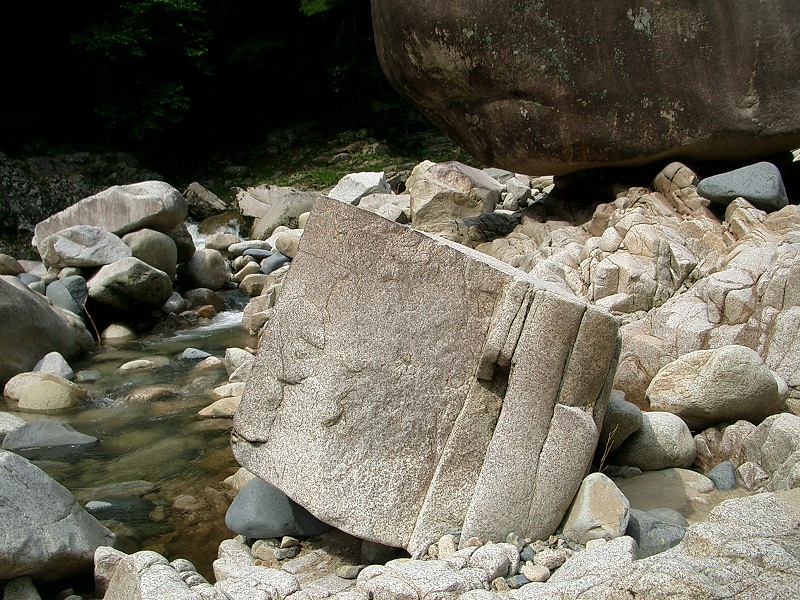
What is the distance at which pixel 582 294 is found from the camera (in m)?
7.97

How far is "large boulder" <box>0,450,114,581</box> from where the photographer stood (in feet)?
12.9

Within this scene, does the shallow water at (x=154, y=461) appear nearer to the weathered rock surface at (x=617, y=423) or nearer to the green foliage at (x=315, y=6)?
the weathered rock surface at (x=617, y=423)

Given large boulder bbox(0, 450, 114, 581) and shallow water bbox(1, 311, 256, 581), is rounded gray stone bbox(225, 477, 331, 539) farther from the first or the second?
large boulder bbox(0, 450, 114, 581)

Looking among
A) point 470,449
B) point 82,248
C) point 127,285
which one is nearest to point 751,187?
point 470,449

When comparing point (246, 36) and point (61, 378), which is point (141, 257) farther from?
point (246, 36)

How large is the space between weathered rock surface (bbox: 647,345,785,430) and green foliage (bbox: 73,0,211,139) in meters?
16.5

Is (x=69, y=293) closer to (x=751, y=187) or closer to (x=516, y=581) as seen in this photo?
(x=751, y=187)

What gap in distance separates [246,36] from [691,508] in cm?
2070

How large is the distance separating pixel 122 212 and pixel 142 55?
828 cm

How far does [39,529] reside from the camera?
13.5 feet

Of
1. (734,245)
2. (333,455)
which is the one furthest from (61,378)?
(734,245)

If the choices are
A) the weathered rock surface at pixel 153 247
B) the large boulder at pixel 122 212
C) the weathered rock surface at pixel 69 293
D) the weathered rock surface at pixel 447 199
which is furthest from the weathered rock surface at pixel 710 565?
the large boulder at pixel 122 212

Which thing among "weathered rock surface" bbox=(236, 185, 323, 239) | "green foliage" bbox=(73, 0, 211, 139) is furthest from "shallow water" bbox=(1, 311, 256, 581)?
"green foliage" bbox=(73, 0, 211, 139)

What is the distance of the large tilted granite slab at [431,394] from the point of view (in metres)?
3.87
